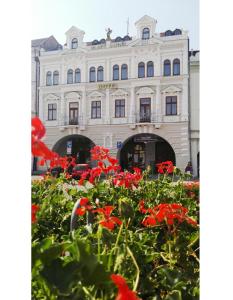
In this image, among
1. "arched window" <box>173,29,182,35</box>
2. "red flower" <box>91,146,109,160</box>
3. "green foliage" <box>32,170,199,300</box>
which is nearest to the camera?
"green foliage" <box>32,170,199,300</box>

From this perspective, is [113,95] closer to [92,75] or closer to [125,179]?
[92,75]

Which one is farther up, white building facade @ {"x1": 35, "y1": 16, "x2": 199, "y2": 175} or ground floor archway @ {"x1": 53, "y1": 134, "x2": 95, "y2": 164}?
white building facade @ {"x1": 35, "y1": 16, "x2": 199, "y2": 175}

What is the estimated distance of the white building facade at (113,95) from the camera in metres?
0.57

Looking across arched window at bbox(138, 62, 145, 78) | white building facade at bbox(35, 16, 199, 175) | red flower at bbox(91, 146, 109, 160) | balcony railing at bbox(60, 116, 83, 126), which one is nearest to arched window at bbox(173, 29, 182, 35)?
white building facade at bbox(35, 16, 199, 175)

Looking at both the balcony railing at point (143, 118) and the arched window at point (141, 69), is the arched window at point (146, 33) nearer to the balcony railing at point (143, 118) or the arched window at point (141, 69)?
the arched window at point (141, 69)

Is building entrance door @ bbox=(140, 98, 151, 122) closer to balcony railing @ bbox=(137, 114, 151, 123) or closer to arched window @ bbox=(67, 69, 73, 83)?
balcony railing @ bbox=(137, 114, 151, 123)

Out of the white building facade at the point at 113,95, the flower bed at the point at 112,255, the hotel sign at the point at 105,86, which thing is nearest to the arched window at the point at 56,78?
the white building facade at the point at 113,95

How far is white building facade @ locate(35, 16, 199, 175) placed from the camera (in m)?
0.57

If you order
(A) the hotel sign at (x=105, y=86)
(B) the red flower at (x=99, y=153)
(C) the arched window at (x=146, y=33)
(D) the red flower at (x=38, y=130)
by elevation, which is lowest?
(B) the red flower at (x=99, y=153)

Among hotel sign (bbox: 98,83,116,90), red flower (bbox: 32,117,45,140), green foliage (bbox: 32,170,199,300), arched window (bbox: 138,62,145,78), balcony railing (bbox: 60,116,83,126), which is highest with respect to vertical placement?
arched window (bbox: 138,62,145,78)

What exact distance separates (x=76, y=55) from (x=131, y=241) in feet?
1.38
